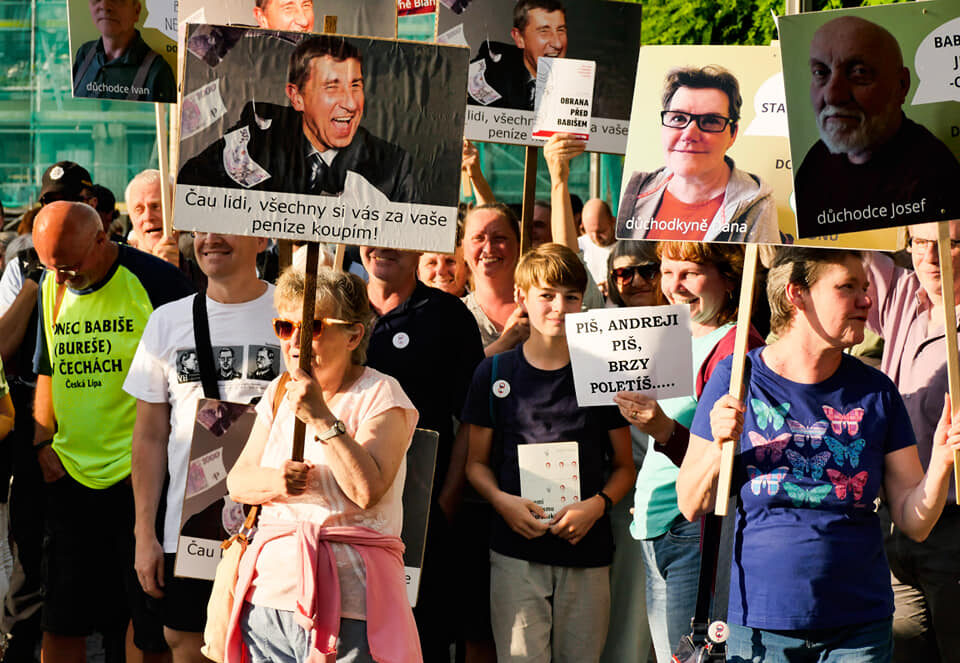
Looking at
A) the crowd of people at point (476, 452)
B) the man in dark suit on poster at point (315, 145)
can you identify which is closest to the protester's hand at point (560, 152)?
the crowd of people at point (476, 452)

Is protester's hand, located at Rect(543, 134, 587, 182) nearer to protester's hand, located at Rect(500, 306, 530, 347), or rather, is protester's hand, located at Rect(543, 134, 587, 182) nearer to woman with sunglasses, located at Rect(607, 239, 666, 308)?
woman with sunglasses, located at Rect(607, 239, 666, 308)

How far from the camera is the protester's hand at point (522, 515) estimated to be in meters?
5.19

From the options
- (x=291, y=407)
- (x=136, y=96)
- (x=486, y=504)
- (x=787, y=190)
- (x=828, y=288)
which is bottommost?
(x=486, y=504)

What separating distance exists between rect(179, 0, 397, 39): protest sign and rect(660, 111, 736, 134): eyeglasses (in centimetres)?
192

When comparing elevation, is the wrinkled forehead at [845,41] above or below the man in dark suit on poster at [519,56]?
below

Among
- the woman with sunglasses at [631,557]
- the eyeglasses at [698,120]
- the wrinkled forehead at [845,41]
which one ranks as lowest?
the woman with sunglasses at [631,557]

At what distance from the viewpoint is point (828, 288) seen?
4086 millimetres

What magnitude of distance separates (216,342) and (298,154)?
1218mm

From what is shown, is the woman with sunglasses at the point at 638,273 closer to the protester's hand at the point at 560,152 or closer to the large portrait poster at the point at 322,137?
the protester's hand at the point at 560,152

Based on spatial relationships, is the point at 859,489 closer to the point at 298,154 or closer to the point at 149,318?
the point at 298,154

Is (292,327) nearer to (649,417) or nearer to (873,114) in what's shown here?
(649,417)

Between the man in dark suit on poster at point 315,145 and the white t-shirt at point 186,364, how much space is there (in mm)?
1115

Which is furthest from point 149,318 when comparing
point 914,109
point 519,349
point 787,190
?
point 914,109

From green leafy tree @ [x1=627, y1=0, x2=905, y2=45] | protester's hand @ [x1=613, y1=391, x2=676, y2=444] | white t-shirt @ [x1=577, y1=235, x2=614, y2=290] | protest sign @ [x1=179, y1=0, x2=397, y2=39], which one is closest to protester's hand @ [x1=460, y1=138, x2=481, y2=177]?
protest sign @ [x1=179, y1=0, x2=397, y2=39]
